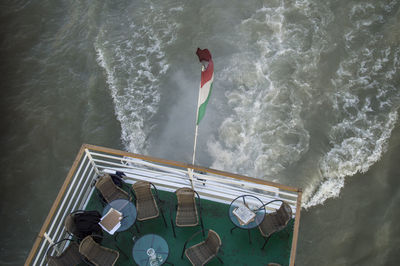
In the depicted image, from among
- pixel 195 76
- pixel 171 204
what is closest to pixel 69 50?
pixel 195 76

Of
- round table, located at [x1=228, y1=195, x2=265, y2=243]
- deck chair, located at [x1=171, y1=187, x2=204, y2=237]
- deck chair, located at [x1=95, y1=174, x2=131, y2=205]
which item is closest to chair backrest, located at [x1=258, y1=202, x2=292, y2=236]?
round table, located at [x1=228, y1=195, x2=265, y2=243]

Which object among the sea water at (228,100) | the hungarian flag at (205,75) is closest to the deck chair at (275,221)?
the hungarian flag at (205,75)

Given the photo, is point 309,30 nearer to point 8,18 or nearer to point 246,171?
point 246,171

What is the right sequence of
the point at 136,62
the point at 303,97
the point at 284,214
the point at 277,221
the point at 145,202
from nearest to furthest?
1. the point at 284,214
2. the point at 277,221
3. the point at 145,202
4. the point at 303,97
5. the point at 136,62

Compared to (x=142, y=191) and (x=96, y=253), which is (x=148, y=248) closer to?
(x=96, y=253)

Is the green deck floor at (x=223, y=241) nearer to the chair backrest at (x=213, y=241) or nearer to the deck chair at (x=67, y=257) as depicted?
the chair backrest at (x=213, y=241)

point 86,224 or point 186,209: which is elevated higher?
point 86,224

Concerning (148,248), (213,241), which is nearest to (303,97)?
(213,241)

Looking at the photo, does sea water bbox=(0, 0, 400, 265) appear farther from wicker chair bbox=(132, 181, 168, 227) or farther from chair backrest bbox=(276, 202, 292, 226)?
wicker chair bbox=(132, 181, 168, 227)
